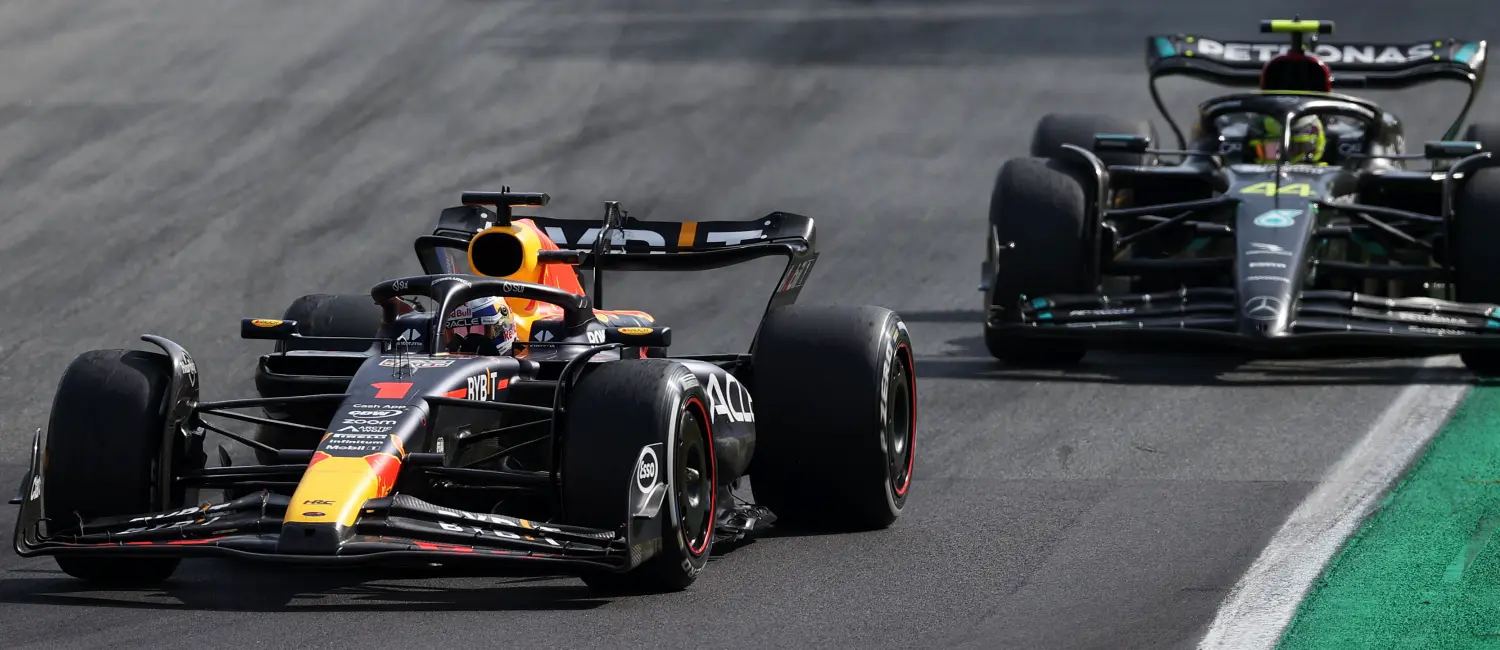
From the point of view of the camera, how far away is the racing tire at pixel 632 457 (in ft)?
23.7

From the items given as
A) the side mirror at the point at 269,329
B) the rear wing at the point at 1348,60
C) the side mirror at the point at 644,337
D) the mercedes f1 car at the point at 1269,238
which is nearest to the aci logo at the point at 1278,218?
the mercedes f1 car at the point at 1269,238

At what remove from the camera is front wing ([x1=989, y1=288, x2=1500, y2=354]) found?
495 inches

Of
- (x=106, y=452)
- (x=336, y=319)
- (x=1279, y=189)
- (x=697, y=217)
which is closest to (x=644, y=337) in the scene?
(x=106, y=452)

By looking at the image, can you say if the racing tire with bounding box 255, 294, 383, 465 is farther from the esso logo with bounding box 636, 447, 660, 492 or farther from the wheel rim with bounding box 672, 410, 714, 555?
the esso logo with bounding box 636, 447, 660, 492

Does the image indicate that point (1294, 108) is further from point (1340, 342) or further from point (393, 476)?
point (393, 476)

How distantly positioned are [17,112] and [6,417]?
11597 mm

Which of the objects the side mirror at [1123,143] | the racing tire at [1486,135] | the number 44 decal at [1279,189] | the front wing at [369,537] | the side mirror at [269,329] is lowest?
the front wing at [369,537]

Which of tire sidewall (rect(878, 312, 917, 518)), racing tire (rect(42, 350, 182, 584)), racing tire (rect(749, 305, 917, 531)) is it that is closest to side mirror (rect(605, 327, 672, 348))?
racing tire (rect(749, 305, 917, 531))

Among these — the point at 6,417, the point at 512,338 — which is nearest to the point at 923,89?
the point at 6,417

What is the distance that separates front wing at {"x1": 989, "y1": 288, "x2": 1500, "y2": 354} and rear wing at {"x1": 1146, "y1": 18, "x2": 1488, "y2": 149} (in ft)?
10.6

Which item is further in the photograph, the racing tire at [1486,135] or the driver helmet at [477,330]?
the racing tire at [1486,135]

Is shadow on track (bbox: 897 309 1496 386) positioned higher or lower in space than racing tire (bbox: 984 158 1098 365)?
lower

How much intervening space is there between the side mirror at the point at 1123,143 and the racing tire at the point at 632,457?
7508 millimetres

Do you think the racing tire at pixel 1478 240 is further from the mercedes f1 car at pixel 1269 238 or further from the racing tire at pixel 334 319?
the racing tire at pixel 334 319
